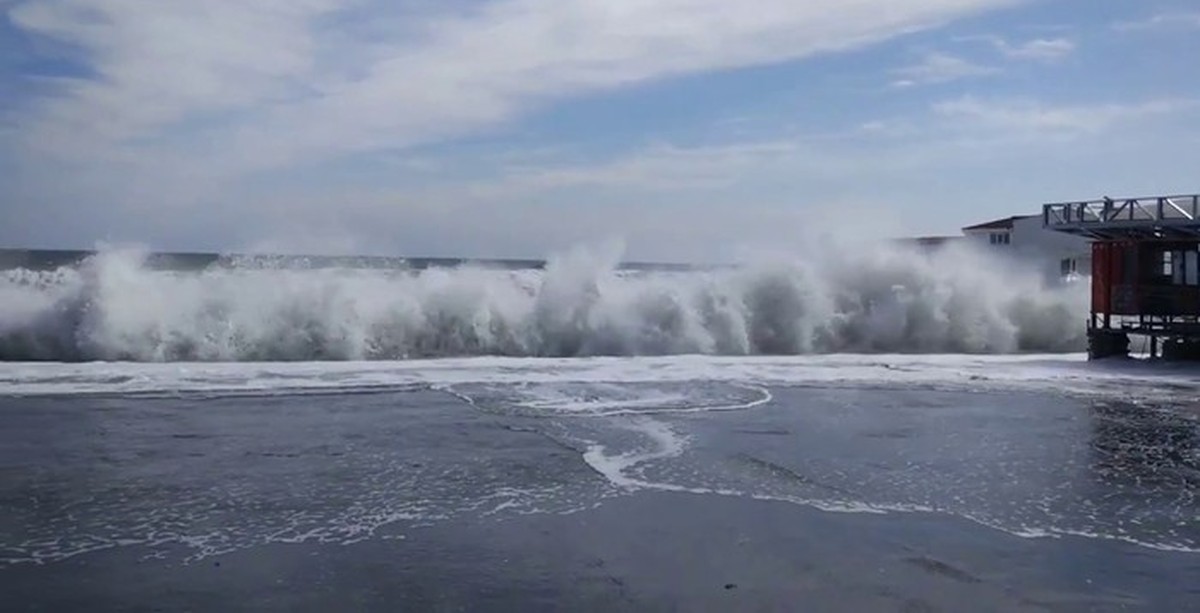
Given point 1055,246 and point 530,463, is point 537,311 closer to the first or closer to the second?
point 530,463

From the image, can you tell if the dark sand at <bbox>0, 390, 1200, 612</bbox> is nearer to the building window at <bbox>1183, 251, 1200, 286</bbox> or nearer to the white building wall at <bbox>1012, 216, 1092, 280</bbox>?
the building window at <bbox>1183, 251, 1200, 286</bbox>

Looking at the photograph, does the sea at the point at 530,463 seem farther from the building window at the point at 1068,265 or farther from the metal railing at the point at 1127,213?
the building window at the point at 1068,265

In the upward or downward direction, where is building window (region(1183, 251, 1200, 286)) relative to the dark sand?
upward

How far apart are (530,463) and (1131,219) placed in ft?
57.7

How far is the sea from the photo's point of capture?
287 inches

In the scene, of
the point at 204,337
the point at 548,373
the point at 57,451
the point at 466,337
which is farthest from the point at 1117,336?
the point at 57,451

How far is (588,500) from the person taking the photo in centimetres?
976

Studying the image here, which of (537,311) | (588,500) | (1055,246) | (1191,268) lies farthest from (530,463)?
(1055,246)

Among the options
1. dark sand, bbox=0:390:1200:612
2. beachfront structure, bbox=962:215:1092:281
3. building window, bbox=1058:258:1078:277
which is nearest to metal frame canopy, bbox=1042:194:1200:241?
dark sand, bbox=0:390:1200:612

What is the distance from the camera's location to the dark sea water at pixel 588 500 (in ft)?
23.4

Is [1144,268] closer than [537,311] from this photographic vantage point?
Yes

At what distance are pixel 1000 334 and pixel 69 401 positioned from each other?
75.6 ft

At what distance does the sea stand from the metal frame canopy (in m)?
2.88

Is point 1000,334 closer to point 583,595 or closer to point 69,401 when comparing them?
point 69,401
